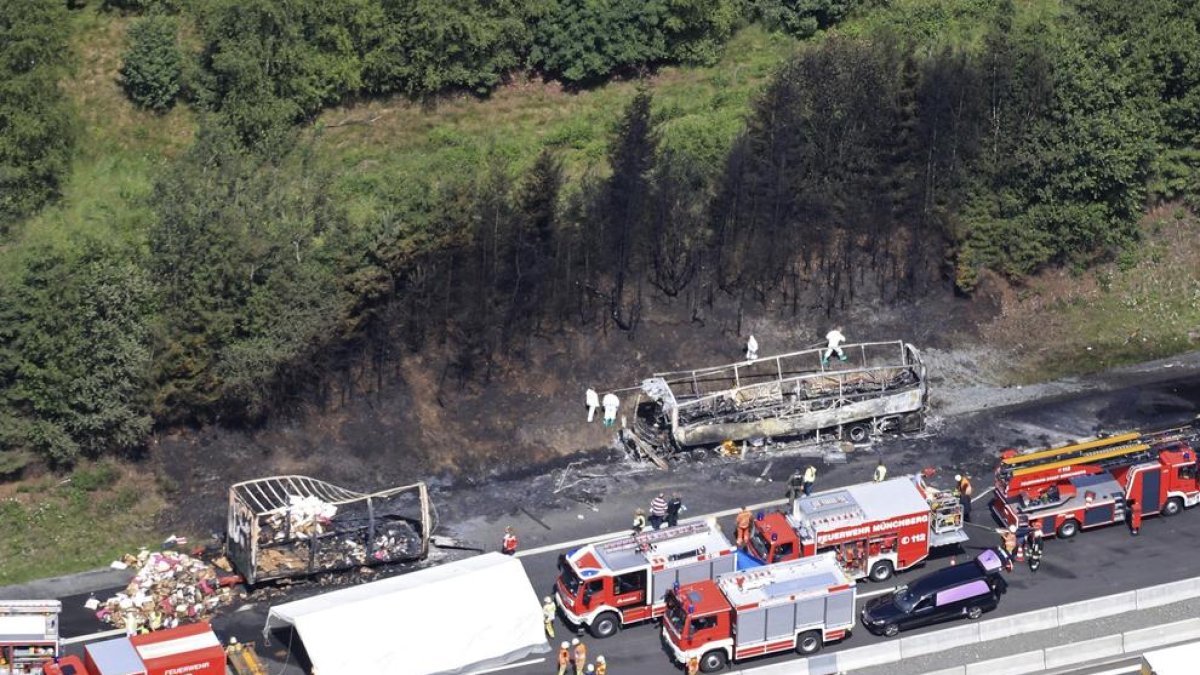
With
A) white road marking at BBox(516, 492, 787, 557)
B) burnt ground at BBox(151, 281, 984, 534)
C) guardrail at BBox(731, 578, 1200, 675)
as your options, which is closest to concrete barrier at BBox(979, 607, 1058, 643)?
guardrail at BBox(731, 578, 1200, 675)

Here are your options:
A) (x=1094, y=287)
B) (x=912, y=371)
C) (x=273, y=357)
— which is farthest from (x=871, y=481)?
(x=273, y=357)

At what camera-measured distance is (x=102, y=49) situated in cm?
7406

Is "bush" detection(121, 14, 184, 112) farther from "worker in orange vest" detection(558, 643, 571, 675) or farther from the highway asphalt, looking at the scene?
"worker in orange vest" detection(558, 643, 571, 675)

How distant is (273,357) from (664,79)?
24.3 m

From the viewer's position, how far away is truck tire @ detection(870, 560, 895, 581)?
177 feet

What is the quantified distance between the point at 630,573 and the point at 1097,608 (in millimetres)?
13330

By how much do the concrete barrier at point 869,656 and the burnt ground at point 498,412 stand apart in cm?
1283

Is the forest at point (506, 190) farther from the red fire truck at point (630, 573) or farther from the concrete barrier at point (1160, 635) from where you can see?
the concrete barrier at point (1160, 635)

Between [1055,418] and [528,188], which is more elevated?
[528,188]

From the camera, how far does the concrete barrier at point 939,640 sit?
49.9 m

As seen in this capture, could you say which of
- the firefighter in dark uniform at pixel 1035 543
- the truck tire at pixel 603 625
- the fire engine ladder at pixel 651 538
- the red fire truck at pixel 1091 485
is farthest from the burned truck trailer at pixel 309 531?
the firefighter in dark uniform at pixel 1035 543

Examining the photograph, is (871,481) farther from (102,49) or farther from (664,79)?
(102,49)

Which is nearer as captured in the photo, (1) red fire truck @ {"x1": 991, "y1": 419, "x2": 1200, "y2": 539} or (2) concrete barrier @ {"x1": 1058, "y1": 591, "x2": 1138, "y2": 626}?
(2) concrete barrier @ {"x1": 1058, "y1": 591, "x2": 1138, "y2": 626}

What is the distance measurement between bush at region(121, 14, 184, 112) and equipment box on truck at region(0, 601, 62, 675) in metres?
27.7
